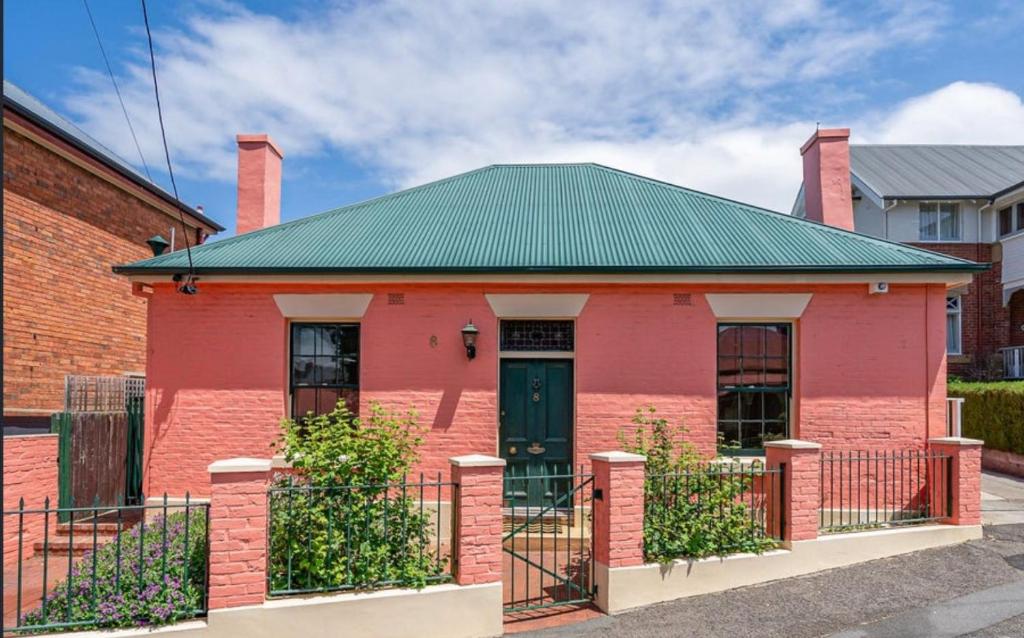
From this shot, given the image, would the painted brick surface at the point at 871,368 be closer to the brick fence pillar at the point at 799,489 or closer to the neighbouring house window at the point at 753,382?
the neighbouring house window at the point at 753,382

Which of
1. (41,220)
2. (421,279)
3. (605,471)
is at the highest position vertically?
(41,220)

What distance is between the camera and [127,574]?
17.7 ft

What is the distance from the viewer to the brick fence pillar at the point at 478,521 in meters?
5.88

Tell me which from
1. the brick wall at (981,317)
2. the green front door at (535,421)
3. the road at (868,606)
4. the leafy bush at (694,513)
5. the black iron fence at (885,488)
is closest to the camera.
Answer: the road at (868,606)

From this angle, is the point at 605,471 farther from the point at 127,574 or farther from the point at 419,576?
the point at 127,574

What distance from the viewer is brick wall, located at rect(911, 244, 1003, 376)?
19609 mm

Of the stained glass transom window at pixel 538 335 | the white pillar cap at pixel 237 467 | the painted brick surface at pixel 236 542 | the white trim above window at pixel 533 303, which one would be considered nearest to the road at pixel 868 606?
the painted brick surface at pixel 236 542

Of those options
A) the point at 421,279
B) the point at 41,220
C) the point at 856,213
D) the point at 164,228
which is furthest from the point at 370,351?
the point at 856,213

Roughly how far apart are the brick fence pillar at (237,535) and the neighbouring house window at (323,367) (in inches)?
149

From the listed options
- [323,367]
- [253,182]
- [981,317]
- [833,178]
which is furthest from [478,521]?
[981,317]

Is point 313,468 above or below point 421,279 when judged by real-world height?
below

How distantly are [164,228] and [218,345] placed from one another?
7.76 m

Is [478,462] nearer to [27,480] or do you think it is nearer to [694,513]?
[694,513]

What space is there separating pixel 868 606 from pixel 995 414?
973 cm
